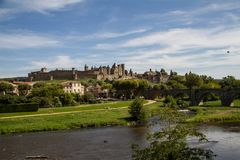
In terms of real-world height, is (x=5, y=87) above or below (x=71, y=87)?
above

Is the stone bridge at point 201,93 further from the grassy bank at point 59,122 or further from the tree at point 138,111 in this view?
the tree at point 138,111

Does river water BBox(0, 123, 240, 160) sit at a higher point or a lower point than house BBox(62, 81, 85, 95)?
lower

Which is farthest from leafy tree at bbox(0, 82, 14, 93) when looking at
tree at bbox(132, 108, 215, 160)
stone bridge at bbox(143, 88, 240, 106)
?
tree at bbox(132, 108, 215, 160)

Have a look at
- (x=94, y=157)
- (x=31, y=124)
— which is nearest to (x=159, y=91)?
(x=31, y=124)

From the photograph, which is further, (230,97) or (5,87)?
(5,87)

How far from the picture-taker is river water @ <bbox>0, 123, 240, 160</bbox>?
3362 cm

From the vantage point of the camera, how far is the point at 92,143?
40156mm

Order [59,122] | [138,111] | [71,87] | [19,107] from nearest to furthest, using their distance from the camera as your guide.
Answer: [59,122], [138,111], [19,107], [71,87]

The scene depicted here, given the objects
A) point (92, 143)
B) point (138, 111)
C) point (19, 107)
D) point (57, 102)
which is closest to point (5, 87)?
point (57, 102)

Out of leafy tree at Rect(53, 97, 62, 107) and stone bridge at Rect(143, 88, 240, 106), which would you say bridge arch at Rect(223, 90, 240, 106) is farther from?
leafy tree at Rect(53, 97, 62, 107)

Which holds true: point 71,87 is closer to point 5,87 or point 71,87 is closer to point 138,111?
point 5,87

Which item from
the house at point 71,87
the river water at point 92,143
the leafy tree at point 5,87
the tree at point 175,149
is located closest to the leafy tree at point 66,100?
the leafy tree at point 5,87

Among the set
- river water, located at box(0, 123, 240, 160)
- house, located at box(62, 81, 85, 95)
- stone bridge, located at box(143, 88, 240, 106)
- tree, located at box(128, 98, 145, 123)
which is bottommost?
river water, located at box(0, 123, 240, 160)

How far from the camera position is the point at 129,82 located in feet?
385
